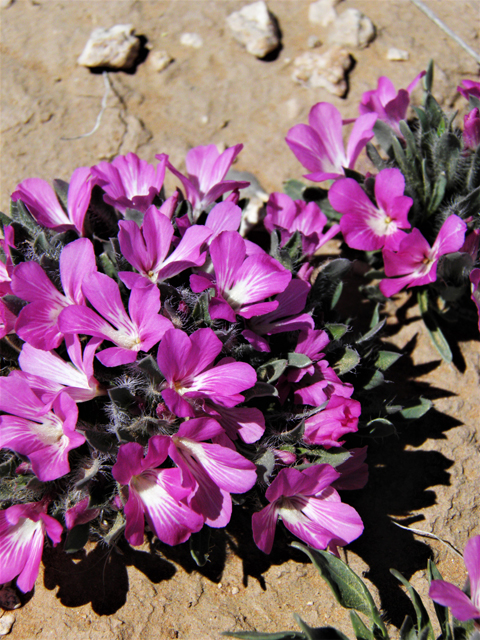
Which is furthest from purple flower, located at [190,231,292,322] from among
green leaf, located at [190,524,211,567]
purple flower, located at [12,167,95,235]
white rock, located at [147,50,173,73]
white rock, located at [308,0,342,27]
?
white rock, located at [308,0,342,27]

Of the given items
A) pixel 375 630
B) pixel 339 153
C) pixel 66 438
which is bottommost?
pixel 375 630

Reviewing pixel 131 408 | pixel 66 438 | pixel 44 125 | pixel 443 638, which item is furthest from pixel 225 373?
pixel 44 125

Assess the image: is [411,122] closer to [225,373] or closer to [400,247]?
[400,247]

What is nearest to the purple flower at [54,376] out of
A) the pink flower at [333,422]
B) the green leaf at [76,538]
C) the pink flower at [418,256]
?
the green leaf at [76,538]

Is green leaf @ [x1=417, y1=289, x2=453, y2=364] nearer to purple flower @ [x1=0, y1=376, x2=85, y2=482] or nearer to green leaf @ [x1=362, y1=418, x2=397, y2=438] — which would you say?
green leaf @ [x1=362, y1=418, x2=397, y2=438]

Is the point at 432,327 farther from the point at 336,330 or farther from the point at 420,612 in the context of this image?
the point at 420,612
